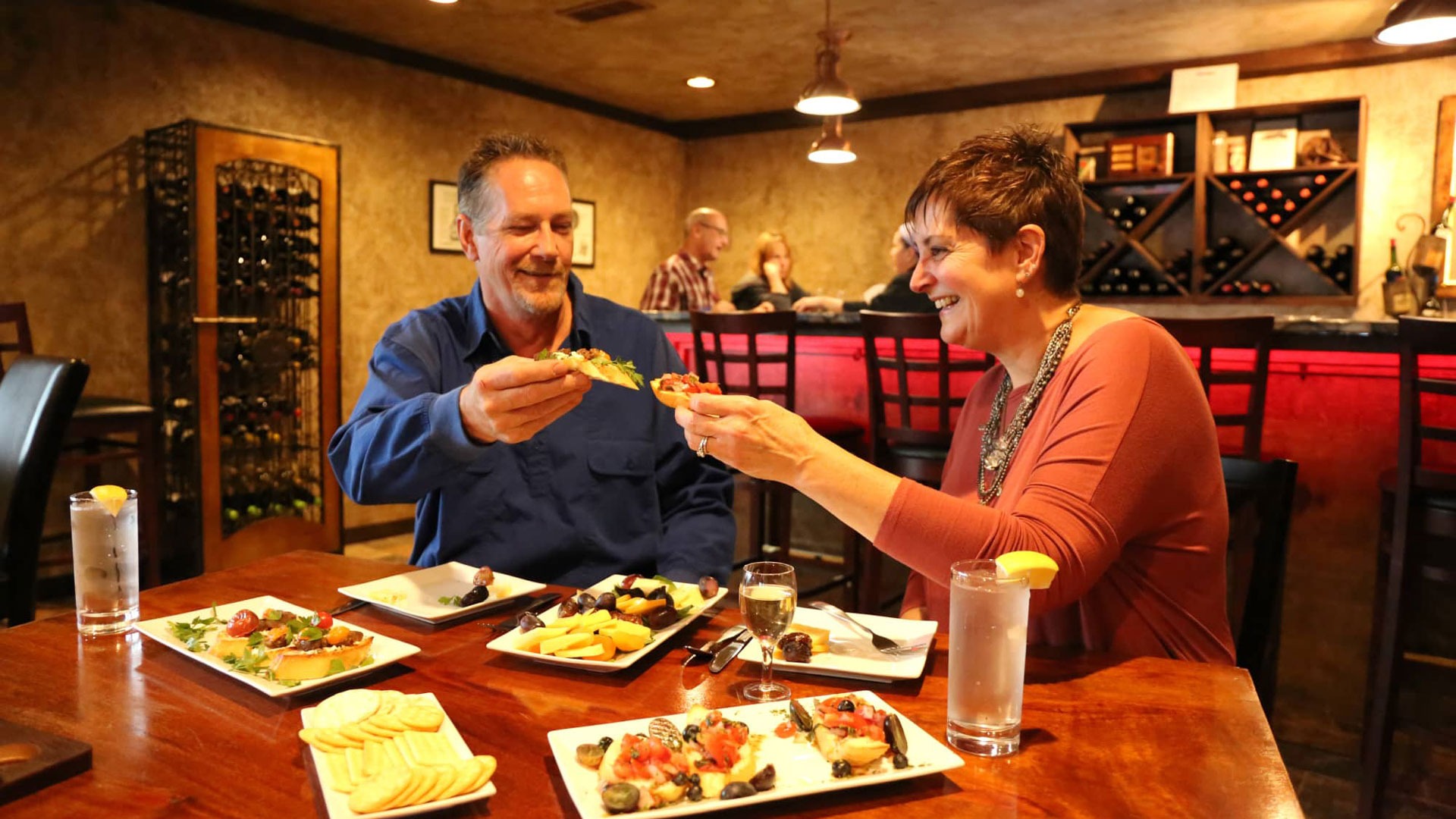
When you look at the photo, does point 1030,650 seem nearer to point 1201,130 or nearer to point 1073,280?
point 1073,280

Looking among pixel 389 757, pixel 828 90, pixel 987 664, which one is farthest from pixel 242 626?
pixel 828 90

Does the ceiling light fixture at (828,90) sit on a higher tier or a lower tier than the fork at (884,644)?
higher

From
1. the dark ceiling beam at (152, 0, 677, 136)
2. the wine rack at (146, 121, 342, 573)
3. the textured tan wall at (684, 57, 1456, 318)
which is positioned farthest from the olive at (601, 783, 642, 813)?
the textured tan wall at (684, 57, 1456, 318)

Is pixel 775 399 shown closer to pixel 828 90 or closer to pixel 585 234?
pixel 828 90

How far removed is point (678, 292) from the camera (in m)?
6.23

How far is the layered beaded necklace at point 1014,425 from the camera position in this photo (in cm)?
158

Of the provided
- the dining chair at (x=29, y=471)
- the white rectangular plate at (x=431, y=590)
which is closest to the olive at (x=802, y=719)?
the white rectangular plate at (x=431, y=590)

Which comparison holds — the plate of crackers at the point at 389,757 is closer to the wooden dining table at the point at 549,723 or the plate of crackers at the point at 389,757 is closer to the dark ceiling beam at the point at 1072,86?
the wooden dining table at the point at 549,723

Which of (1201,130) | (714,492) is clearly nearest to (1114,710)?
(714,492)

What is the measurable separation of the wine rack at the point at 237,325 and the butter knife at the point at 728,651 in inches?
166

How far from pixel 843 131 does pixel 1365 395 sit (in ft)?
16.6

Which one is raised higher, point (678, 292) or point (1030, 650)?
point (678, 292)

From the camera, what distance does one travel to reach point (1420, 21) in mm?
3396

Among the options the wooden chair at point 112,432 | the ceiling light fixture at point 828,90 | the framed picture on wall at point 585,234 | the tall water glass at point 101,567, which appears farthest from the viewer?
the framed picture on wall at point 585,234
